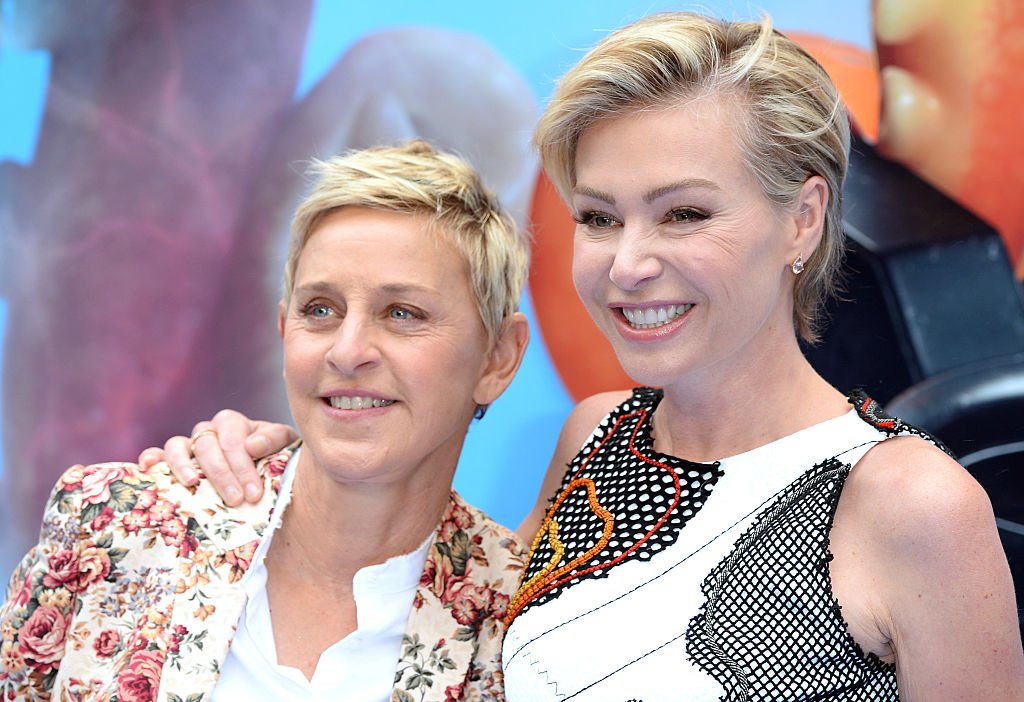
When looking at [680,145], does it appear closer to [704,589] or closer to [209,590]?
[704,589]

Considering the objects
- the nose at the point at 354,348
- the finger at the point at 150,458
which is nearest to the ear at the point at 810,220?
the nose at the point at 354,348

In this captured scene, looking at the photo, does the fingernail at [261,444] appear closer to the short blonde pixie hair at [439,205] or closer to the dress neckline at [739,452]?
the short blonde pixie hair at [439,205]

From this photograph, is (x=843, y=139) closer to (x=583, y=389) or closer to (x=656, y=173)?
(x=656, y=173)

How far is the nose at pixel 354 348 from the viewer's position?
1.73m

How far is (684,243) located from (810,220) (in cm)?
20

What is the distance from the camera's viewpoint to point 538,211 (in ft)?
8.92

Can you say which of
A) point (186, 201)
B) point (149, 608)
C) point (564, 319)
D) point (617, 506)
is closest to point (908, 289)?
point (564, 319)

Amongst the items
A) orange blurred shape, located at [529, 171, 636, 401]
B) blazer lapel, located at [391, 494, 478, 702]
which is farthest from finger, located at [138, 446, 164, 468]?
orange blurred shape, located at [529, 171, 636, 401]

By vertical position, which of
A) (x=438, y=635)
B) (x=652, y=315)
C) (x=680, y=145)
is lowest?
(x=438, y=635)

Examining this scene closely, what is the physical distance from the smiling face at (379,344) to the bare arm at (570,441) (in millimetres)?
217

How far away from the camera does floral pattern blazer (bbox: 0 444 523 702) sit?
1716 millimetres

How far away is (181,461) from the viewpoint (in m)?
1.90

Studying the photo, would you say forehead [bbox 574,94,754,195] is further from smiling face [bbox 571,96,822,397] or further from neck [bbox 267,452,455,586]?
neck [bbox 267,452,455,586]

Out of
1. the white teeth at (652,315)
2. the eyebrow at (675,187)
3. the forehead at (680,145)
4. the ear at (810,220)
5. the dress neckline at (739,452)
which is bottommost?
the dress neckline at (739,452)
